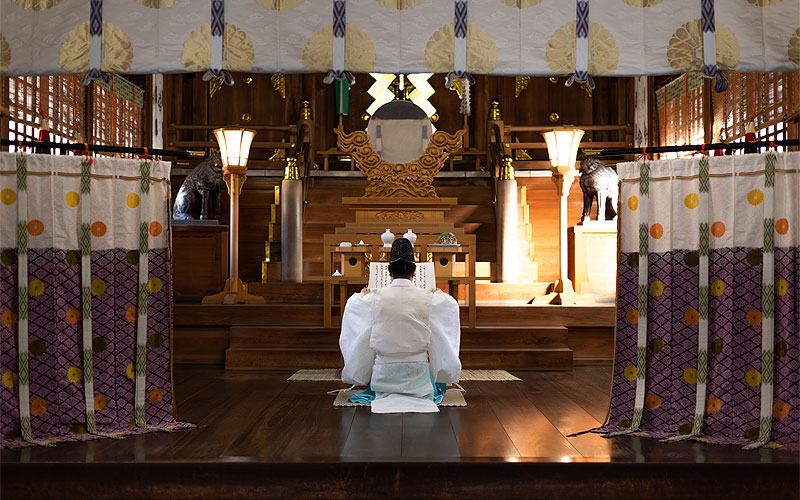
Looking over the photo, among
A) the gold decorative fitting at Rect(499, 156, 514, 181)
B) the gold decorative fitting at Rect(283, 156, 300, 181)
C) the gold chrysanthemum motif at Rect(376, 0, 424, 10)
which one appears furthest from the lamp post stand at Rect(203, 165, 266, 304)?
the gold chrysanthemum motif at Rect(376, 0, 424, 10)

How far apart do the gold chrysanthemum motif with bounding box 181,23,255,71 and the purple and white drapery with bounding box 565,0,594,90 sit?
171 centimetres

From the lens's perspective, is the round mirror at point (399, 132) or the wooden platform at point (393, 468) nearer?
the wooden platform at point (393, 468)

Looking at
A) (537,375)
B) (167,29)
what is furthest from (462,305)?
(167,29)

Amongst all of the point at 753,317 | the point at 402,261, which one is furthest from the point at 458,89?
the point at 753,317

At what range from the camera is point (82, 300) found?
Result: 12.1 ft

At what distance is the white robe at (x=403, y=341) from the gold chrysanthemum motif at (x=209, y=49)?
1723mm

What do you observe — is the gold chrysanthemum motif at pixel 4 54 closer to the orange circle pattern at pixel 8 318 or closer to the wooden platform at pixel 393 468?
the orange circle pattern at pixel 8 318

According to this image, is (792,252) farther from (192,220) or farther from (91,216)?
(192,220)

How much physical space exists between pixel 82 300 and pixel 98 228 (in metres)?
0.38

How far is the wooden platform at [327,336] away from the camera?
6344mm

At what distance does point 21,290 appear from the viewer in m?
3.59

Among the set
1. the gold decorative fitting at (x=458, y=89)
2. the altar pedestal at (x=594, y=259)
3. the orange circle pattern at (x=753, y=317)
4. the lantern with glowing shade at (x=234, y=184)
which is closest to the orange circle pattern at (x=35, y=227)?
the lantern with glowing shade at (x=234, y=184)

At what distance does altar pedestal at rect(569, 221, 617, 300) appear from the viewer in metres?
7.80

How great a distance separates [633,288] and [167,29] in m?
2.81
